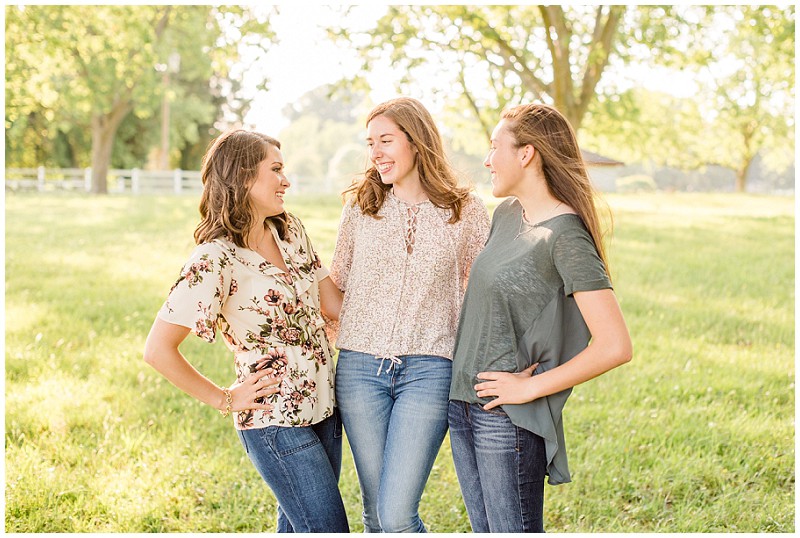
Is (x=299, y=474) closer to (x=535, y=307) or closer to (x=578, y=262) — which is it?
(x=535, y=307)

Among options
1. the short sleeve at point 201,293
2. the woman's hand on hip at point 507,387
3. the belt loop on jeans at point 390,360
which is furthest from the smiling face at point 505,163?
the short sleeve at point 201,293

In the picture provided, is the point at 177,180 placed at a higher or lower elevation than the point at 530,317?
lower

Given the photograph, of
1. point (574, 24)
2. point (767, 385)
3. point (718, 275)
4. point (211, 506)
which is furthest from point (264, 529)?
point (574, 24)

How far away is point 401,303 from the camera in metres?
3.06

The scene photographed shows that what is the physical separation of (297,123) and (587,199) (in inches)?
2466

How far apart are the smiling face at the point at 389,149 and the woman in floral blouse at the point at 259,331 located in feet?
1.21

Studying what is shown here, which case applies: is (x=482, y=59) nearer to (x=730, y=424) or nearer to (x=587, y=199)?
(x=730, y=424)

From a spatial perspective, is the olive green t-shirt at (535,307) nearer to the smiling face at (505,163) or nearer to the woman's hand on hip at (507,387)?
the woman's hand on hip at (507,387)

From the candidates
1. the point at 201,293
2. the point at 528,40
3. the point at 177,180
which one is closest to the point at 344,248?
the point at 201,293

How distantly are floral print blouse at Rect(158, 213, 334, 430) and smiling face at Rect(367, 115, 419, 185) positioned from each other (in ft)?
1.62

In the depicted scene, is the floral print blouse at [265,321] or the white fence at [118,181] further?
the white fence at [118,181]

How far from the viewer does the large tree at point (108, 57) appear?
46.0 ft

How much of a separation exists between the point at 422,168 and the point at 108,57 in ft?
69.9

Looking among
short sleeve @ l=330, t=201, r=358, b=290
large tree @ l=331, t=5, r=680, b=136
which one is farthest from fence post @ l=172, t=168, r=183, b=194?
short sleeve @ l=330, t=201, r=358, b=290
